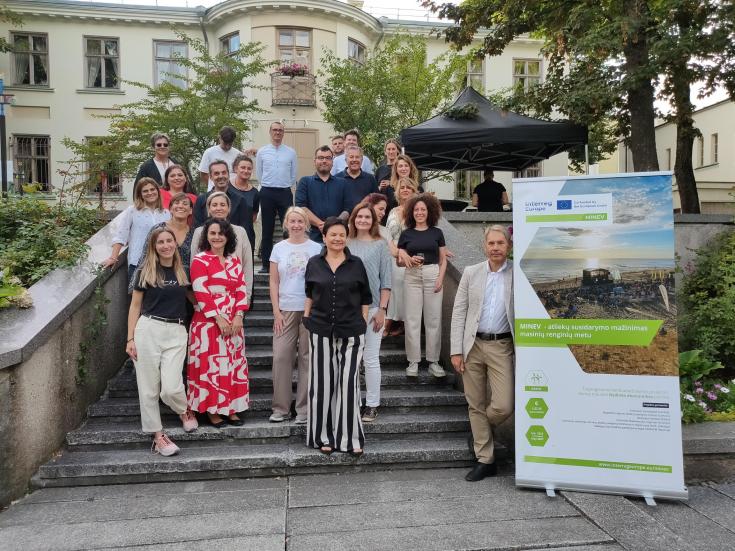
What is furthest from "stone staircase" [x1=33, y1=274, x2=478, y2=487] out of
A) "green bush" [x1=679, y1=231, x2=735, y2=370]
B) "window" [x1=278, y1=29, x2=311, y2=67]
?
"window" [x1=278, y1=29, x2=311, y2=67]

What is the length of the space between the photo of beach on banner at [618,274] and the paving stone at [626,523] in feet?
2.99

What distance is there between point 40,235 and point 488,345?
466 centimetres

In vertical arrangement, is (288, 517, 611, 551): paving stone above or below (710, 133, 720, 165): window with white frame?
below

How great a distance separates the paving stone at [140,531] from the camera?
3.73m

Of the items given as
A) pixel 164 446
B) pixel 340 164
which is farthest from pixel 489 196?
pixel 164 446

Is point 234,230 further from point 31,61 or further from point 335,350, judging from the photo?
point 31,61

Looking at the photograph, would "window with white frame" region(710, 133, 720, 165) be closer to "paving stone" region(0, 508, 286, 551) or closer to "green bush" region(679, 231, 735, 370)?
"green bush" region(679, 231, 735, 370)

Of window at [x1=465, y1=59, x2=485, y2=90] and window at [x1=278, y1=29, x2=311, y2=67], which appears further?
window at [x1=465, y1=59, x2=485, y2=90]

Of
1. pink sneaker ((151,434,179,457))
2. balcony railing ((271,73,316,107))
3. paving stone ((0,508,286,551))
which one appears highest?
balcony railing ((271,73,316,107))

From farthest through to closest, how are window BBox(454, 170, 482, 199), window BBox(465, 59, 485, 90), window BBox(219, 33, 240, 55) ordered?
Answer: window BBox(454, 170, 482, 199) → window BBox(465, 59, 485, 90) → window BBox(219, 33, 240, 55)

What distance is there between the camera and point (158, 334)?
491 centimetres

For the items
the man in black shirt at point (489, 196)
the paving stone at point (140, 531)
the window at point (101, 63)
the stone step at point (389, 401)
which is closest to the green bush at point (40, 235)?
the stone step at point (389, 401)

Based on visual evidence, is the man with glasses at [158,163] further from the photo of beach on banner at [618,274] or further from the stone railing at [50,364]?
the photo of beach on banner at [618,274]

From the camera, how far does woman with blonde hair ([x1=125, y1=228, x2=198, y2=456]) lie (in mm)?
4887
